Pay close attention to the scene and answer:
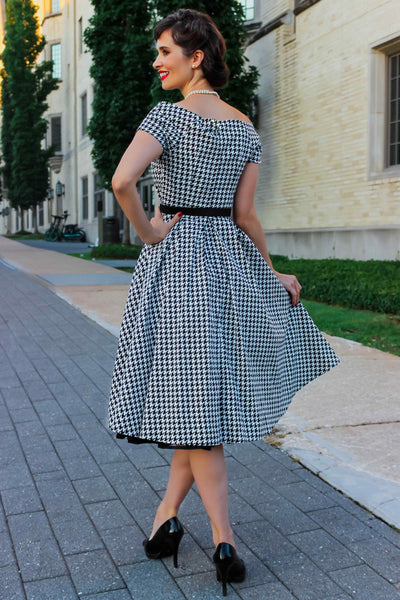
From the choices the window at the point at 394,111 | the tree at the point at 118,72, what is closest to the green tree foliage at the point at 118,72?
the tree at the point at 118,72

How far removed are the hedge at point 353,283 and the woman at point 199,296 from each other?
639 centimetres

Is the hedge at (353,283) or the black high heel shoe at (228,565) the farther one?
the hedge at (353,283)

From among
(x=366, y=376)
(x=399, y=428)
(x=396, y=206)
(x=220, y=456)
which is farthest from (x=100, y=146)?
(x=220, y=456)

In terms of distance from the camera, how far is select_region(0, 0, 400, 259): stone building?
1344 centimetres

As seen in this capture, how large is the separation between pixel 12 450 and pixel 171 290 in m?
2.14

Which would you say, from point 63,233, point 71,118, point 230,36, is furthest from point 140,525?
point 71,118

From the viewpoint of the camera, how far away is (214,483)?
2525 mm

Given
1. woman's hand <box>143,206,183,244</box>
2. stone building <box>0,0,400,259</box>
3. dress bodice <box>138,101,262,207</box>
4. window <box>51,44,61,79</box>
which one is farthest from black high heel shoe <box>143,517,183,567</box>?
window <box>51,44,61,79</box>

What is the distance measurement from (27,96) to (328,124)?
26.5m

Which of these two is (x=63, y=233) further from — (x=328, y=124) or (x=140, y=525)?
(x=140, y=525)

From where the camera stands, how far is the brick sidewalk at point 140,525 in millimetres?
2537

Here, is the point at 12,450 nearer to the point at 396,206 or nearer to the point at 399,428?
the point at 399,428

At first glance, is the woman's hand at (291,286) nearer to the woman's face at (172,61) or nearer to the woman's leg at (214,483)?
the woman's leg at (214,483)

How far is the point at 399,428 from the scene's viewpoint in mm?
4250
